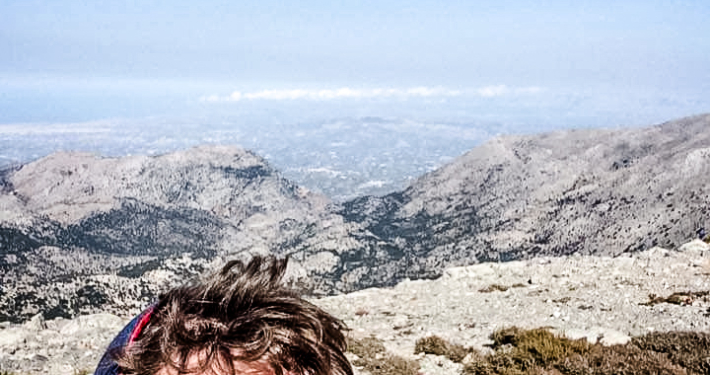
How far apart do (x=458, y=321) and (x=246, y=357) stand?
1638 centimetres

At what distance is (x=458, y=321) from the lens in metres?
17.9

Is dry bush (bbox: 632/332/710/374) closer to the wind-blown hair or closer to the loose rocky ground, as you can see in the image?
the loose rocky ground

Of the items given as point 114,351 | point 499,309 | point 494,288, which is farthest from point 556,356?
point 114,351

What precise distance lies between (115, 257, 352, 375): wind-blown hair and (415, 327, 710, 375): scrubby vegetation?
32.9 ft

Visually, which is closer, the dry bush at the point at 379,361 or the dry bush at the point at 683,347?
the dry bush at the point at 683,347

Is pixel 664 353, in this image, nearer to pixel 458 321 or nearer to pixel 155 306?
pixel 458 321

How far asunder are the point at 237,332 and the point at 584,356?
36.8ft

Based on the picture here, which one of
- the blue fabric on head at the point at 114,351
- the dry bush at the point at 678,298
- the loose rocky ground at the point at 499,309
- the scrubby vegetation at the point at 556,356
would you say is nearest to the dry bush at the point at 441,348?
the scrubby vegetation at the point at 556,356

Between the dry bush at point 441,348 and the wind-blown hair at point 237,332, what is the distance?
11.7 meters

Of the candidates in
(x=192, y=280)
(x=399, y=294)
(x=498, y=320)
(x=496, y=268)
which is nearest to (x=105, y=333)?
(x=399, y=294)

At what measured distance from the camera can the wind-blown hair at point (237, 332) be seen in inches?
90.2

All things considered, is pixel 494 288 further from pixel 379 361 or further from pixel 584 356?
pixel 584 356

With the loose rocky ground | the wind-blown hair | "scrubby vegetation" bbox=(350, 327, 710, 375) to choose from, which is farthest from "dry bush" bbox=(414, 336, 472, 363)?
the wind-blown hair

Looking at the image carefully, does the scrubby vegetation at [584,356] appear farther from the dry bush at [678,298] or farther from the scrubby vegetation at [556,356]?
the dry bush at [678,298]
